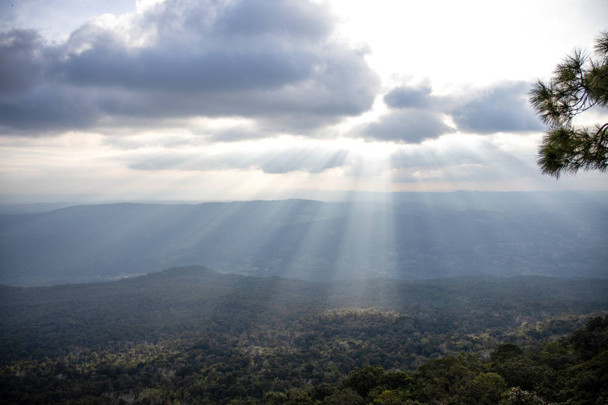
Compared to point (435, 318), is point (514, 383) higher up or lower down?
higher up

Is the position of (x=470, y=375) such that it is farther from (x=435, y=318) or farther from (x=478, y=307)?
(x=478, y=307)

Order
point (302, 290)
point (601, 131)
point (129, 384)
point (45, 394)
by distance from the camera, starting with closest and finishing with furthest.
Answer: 1. point (601, 131)
2. point (45, 394)
3. point (129, 384)
4. point (302, 290)

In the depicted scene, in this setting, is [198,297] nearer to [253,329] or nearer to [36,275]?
[253,329]

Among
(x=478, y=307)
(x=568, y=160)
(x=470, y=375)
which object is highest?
(x=568, y=160)

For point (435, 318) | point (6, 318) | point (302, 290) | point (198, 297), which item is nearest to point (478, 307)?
point (435, 318)

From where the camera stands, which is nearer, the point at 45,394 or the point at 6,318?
the point at 45,394

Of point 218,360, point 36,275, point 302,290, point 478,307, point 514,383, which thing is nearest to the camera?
point 514,383
